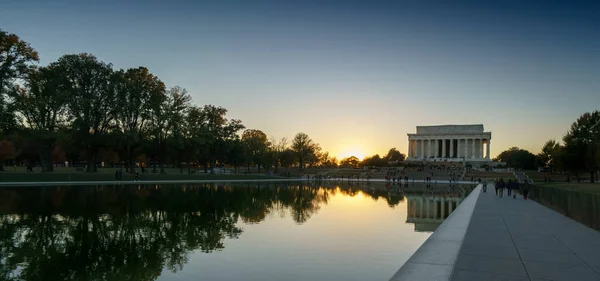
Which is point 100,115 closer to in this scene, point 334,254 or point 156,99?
point 156,99

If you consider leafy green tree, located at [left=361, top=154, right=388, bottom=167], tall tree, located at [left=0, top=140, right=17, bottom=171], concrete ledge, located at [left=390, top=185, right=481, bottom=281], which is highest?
leafy green tree, located at [left=361, top=154, right=388, bottom=167]

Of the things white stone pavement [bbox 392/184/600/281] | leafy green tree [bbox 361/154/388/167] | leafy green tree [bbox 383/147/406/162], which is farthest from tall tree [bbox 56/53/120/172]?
leafy green tree [bbox 383/147/406/162]

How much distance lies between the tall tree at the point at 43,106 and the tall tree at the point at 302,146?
66.1 metres

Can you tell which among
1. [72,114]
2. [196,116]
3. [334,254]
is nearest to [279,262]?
[334,254]

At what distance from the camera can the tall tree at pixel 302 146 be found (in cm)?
11315

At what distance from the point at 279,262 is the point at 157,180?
157 ft

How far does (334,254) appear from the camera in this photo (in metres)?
12.6

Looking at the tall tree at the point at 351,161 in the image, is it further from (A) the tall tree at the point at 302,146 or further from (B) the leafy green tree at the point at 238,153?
(B) the leafy green tree at the point at 238,153

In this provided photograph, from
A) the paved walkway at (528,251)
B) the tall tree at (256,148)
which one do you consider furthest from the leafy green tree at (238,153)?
the paved walkway at (528,251)

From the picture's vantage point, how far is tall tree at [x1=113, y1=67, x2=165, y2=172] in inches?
2244

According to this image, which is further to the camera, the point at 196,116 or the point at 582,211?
the point at 196,116

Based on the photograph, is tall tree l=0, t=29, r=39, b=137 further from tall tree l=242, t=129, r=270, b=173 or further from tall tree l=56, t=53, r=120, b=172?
tall tree l=242, t=129, r=270, b=173

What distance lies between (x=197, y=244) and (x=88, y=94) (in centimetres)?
4860

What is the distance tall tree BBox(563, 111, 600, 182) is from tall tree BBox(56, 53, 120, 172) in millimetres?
69393
